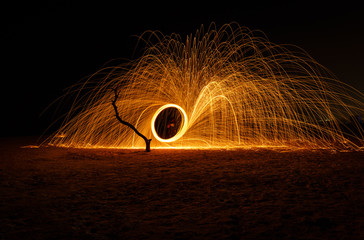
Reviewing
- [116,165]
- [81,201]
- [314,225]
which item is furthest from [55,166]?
[314,225]

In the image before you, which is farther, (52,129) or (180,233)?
(52,129)

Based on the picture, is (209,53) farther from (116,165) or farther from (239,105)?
(116,165)

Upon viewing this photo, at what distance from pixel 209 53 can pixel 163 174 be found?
7668 mm

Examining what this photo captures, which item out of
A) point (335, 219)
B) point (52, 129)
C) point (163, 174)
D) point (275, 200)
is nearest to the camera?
point (335, 219)

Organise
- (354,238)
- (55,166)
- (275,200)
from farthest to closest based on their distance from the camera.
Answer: (55,166) < (275,200) < (354,238)

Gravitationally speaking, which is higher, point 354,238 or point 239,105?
point 239,105

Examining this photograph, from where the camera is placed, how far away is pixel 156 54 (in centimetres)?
1479

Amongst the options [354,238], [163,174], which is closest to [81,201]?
[163,174]

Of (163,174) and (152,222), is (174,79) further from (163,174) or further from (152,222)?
(152,222)

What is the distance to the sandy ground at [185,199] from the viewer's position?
4.39 metres

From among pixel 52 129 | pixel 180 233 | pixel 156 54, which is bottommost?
pixel 180 233

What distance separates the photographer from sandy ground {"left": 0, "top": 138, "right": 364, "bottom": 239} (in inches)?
173

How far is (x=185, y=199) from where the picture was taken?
6.00m

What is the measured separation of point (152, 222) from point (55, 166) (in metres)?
5.93
